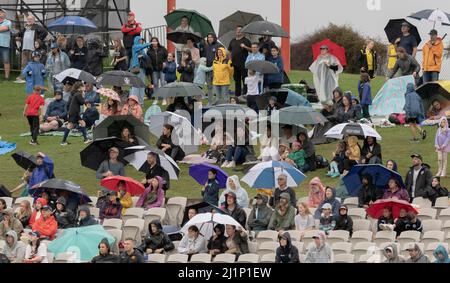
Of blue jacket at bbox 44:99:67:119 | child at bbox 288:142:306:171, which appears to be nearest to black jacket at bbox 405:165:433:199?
child at bbox 288:142:306:171

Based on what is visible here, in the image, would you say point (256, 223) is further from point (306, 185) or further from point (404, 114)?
point (404, 114)

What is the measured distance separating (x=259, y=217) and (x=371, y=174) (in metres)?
1.97

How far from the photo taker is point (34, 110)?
1193 inches

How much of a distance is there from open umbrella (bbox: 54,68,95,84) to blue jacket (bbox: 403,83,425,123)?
20.0ft

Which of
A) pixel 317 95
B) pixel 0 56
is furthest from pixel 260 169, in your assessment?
pixel 0 56

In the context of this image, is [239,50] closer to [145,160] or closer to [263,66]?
[263,66]

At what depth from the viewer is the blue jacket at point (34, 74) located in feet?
111

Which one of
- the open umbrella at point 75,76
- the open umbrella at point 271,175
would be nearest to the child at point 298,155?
the open umbrella at point 271,175

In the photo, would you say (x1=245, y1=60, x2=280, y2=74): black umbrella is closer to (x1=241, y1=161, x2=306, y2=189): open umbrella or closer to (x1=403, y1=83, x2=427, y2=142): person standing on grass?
(x1=403, y1=83, x2=427, y2=142): person standing on grass

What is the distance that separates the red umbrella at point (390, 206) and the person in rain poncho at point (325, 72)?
915 centimetres

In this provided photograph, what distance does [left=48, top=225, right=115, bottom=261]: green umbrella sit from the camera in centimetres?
2252

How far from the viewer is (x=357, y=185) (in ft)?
82.1

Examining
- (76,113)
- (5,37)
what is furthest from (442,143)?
(5,37)
